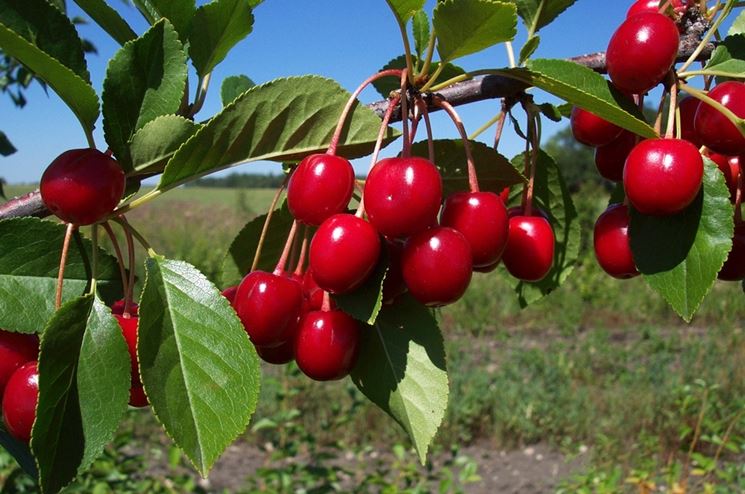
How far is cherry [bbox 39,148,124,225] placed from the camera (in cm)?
71

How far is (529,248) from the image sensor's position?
0.86 meters

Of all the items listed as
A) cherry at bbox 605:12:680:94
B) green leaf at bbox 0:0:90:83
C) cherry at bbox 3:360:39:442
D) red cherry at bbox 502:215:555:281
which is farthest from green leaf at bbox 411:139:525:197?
cherry at bbox 3:360:39:442

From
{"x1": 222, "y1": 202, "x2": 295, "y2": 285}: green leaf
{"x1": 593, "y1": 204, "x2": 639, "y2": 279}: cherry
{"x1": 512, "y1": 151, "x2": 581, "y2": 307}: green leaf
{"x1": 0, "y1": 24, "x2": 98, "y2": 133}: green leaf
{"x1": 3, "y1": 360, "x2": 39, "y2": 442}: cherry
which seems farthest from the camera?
{"x1": 512, "y1": 151, "x2": 581, "y2": 307}: green leaf

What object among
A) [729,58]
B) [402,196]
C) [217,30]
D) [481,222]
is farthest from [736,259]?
[217,30]

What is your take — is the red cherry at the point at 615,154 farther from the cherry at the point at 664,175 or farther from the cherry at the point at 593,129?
the cherry at the point at 664,175

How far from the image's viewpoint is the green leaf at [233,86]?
1154 mm

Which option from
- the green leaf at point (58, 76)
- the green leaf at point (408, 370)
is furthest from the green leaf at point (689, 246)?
the green leaf at point (58, 76)

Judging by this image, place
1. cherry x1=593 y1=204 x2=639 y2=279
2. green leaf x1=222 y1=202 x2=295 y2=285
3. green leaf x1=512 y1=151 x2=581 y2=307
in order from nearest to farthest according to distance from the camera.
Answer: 1. cherry x1=593 y1=204 x2=639 y2=279
2. green leaf x1=222 y1=202 x2=295 y2=285
3. green leaf x1=512 y1=151 x2=581 y2=307

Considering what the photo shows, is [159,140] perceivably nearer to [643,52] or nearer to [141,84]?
[141,84]

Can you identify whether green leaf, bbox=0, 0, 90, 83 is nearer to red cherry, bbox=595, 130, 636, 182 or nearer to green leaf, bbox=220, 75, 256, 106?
green leaf, bbox=220, 75, 256, 106

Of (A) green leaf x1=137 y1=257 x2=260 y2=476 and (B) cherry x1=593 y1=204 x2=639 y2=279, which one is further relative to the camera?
(B) cherry x1=593 y1=204 x2=639 y2=279

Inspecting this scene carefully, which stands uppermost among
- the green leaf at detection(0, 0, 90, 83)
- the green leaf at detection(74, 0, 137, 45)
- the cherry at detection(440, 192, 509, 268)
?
the green leaf at detection(74, 0, 137, 45)

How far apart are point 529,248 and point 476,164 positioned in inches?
5.1

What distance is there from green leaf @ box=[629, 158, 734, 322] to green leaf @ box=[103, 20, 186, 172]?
21.2 inches
